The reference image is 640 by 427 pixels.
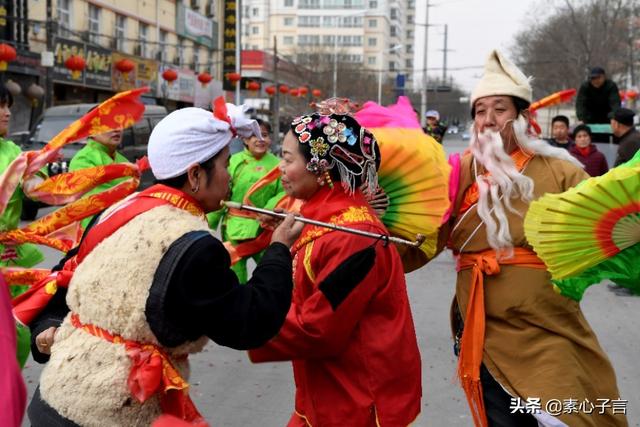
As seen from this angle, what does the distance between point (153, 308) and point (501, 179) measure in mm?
1527

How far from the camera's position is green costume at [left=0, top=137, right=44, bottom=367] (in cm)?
357

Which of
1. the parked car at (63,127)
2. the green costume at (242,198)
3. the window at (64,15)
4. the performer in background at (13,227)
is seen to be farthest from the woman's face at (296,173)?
the window at (64,15)

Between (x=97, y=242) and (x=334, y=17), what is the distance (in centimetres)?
9875

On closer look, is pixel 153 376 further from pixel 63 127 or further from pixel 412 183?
pixel 63 127

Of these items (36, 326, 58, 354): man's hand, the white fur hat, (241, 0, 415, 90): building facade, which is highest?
(241, 0, 415, 90): building facade

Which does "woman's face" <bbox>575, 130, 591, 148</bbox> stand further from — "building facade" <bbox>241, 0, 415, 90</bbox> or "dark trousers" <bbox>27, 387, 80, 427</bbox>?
"building facade" <bbox>241, 0, 415, 90</bbox>

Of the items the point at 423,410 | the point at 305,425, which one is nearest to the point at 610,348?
the point at 423,410

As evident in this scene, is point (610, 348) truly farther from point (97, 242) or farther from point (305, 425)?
point (97, 242)

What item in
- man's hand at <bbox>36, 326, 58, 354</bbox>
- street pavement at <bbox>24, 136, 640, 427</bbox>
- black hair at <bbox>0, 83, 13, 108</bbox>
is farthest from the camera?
street pavement at <bbox>24, 136, 640, 427</bbox>

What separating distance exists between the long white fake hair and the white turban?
118cm

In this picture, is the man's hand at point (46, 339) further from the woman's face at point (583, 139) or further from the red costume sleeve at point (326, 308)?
the woman's face at point (583, 139)

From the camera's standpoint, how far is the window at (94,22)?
26500 millimetres

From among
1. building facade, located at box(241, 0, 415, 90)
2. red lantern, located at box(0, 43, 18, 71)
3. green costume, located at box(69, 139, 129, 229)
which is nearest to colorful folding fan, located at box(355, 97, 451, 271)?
green costume, located at box(69, 139, 129, 229)

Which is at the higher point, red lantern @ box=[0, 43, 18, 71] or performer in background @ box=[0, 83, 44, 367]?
red lantern @ box=[0, 43, 18, 71]
